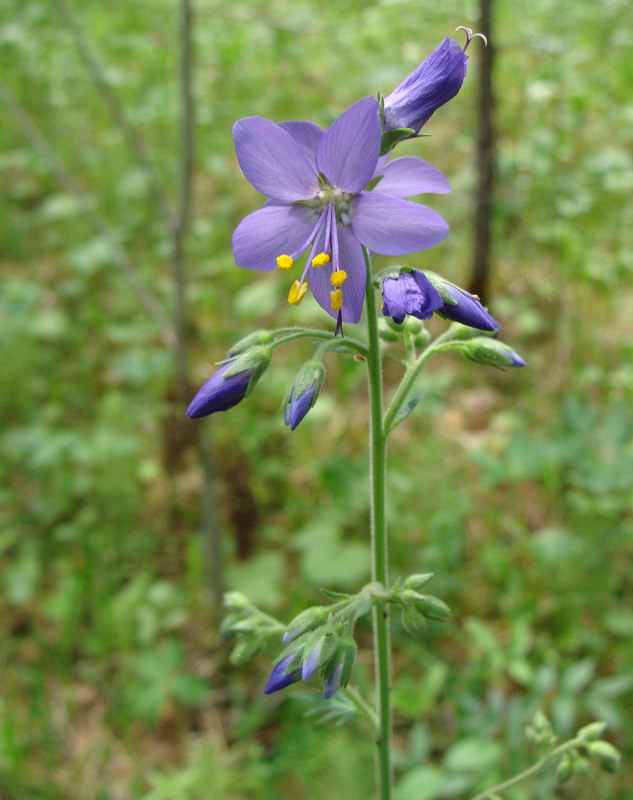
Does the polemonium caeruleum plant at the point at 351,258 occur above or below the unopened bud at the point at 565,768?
above

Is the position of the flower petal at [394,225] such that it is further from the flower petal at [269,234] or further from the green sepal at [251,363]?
the green sepal at [251,363]

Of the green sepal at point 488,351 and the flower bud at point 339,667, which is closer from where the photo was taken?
the flower bud at point 339,667

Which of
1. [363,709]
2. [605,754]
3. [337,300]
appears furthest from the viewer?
[605,754]

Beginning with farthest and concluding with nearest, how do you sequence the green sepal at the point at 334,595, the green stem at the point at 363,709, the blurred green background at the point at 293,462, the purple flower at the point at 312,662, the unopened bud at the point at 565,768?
the blurred green background at the point at 293,462, the unopened bud at the point at 565,768, the green stem at the point at 363,709, the green sepal at the point at 334,595, the purple flower at the point at 312,662

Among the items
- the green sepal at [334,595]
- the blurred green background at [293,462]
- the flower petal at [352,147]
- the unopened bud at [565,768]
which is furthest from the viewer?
the blurred green background at [293,462]

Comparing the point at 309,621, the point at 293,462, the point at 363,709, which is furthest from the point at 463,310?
the point at 293,462

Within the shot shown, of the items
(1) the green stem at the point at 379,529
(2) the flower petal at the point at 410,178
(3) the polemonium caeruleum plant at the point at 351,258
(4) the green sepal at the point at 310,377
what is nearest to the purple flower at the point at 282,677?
(3) the polemonium caeruleum plant at the point at 351,258

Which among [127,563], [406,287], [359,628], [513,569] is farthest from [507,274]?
[406,287]

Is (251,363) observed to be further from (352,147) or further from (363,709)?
(363,709)
